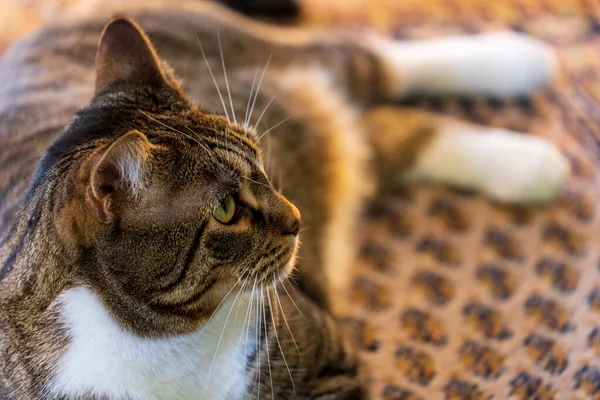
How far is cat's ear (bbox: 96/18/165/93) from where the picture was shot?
872 mm

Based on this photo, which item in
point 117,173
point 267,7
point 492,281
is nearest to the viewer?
point 117,173

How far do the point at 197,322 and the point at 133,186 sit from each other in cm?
22

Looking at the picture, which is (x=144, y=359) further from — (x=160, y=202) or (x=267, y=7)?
(x=267, y=7)

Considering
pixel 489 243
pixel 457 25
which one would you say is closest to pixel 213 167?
pixel 489 243

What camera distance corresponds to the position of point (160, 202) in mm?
741

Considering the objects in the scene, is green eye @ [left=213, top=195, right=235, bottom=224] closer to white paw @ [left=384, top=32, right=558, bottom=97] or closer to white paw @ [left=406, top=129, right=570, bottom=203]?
white paw @ [left=406, top=129, right=570, bottom=203]

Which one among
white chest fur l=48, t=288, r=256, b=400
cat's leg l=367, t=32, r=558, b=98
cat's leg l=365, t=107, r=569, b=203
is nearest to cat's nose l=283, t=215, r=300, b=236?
white chest fur l=48, t=288, r=256, b=400

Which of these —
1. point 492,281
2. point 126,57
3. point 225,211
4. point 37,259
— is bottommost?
point 492,281

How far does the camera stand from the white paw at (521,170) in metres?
1.38

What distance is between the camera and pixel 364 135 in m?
1.55

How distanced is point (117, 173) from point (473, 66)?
47.3 inches

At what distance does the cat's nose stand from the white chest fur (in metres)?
0.12

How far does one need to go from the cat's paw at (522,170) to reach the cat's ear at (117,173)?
951mm

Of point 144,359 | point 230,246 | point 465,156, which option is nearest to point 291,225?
point 230,246
